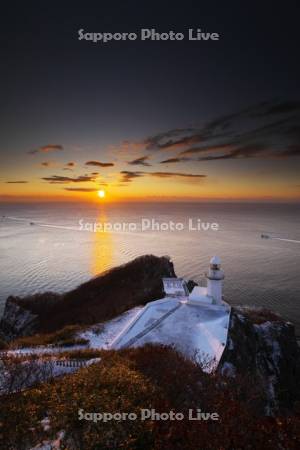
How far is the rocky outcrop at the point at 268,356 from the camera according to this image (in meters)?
17.6


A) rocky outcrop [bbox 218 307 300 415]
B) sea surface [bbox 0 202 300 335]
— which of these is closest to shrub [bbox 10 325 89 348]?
rocky outcrop [bbox 218 307 300 415]

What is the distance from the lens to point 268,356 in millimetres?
21625

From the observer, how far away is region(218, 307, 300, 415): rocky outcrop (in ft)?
57.8

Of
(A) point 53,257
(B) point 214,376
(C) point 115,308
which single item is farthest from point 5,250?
(B) point 214,376

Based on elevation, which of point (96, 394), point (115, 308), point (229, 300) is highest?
point (96, 394)

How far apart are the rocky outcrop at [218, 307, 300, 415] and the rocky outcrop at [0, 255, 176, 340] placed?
35.6 ft

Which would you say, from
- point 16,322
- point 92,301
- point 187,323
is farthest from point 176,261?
point 187,323

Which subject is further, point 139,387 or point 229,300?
point 229,300

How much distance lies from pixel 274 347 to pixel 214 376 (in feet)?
45.3

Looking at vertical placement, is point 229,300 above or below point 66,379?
below

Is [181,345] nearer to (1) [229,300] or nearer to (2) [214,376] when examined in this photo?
(2) [214,376]

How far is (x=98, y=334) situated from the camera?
21641mm

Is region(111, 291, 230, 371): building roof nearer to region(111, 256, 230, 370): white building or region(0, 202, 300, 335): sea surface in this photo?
region(111, 256, 230, 370): white building

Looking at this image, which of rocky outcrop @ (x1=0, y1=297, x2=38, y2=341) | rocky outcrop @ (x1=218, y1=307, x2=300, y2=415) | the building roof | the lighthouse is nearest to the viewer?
the building roof
